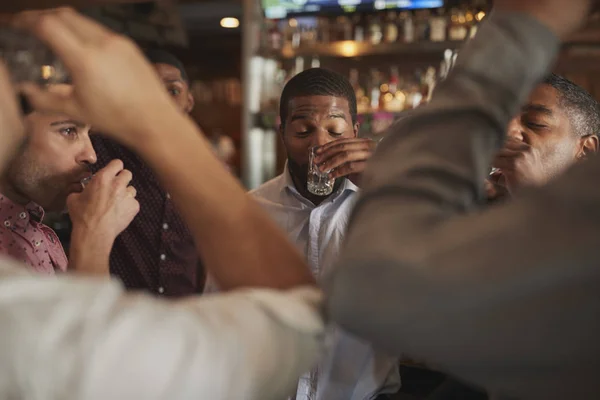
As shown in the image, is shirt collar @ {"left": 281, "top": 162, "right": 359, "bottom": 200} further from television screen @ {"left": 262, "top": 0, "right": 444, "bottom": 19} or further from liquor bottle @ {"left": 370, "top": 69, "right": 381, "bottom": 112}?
television screen @ {"left": 262, "top": 0, "right": 444, "bottom": 19}

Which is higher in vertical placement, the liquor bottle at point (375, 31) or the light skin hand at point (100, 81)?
the light skin hand at point (100, 81)

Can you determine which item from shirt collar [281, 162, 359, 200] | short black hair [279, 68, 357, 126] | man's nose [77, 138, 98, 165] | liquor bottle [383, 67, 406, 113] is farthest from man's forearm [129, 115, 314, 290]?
liquor bottle [383, 67, 406, 113]

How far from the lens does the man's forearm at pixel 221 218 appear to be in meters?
0.57

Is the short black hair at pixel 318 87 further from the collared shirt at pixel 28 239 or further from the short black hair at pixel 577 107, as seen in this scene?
the collared shirt at pixel 28 239

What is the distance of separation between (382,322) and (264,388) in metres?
0.13

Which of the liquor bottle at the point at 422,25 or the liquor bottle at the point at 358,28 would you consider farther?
the liquor bottle at the point at 358,28

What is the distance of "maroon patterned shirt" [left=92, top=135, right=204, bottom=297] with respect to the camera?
219cm

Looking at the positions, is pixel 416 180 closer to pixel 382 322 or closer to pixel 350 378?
pixel 382 322

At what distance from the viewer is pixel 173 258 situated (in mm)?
2273

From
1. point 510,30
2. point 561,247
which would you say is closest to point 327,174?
point 510,30

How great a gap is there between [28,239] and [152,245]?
0.93 m

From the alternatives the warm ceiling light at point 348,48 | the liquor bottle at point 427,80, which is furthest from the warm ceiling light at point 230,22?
the liquor bottle at point 427,80

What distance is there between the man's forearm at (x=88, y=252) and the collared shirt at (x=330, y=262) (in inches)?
18.9

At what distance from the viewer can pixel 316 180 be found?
67.4 inches
